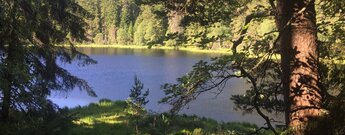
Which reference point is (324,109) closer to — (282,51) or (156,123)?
(282,51)

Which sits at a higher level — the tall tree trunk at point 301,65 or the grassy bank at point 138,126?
the tall tree trunk at point 301,65

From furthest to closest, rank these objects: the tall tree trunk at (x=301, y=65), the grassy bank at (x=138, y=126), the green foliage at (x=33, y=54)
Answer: the grassy bank at (x=138, y=126) → the green foliage at (x=33, y=54) → the tall tree trunk at (x=301, y=65)

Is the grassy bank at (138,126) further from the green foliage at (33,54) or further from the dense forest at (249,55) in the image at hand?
the dense forest at (249,55)

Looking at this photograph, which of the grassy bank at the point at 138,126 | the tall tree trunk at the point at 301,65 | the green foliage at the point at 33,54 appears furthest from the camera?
the grassy bank at the point at 138,126

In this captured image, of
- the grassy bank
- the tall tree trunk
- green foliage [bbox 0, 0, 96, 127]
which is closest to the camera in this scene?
the tall tree trunk

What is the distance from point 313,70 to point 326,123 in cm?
56

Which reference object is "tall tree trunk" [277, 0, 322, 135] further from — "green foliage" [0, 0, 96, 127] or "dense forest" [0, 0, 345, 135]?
"green foliage" [0, 0, 96, 127]

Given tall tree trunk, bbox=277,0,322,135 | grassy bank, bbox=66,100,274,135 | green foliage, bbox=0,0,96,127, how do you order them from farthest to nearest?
grassy bank, bbox=66,100,274,135 < green foliage, bbox=0,0,96,127 < tall tree trunk, bbox=277,0,322,135

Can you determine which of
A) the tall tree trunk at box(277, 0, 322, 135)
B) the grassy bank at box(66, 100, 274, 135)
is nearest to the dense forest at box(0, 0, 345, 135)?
the tall tree trunk at box(277, 0, 322, 135)

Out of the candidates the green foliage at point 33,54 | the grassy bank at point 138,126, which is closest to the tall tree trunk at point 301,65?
the green foliage at point 33,54

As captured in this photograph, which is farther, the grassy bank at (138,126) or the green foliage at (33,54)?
the grassy bank at (138,126)

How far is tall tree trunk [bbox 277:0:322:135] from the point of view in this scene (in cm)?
432

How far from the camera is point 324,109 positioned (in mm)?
4301

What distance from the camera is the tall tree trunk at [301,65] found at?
170 inches
